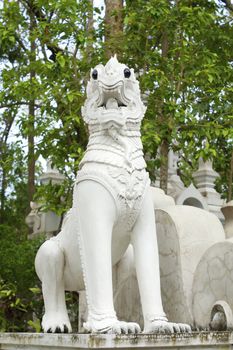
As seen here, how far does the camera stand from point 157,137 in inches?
305

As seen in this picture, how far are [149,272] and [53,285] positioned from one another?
738 mm

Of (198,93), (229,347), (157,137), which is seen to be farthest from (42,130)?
(229,347)

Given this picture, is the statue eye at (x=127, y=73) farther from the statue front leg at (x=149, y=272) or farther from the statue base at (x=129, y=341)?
the statue base at (x=129, y=341)

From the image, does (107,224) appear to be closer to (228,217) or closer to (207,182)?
(228,217)

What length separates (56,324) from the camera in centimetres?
463

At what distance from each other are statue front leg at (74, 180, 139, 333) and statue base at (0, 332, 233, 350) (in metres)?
0.16

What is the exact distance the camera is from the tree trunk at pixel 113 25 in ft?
28.1

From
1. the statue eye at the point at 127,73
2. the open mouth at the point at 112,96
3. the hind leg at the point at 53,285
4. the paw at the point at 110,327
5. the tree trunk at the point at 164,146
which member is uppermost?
the tree trunk at the point at 164,146

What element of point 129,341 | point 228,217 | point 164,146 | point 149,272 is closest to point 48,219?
point 164,146

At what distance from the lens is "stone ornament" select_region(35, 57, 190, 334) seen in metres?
4.23

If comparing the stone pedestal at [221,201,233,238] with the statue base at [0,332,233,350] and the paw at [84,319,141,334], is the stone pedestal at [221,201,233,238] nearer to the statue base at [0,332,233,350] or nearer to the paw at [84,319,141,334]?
the statue base at [0,332,233,350]

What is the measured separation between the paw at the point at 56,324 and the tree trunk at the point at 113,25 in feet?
15.2

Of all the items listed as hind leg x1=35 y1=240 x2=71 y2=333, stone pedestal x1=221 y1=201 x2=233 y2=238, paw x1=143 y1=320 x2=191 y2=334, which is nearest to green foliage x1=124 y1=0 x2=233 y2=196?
stone pedestal x1=221 y1=201 x2=233 y2=238

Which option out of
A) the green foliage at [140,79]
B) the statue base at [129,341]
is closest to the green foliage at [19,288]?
the green foliage at [140,79]
